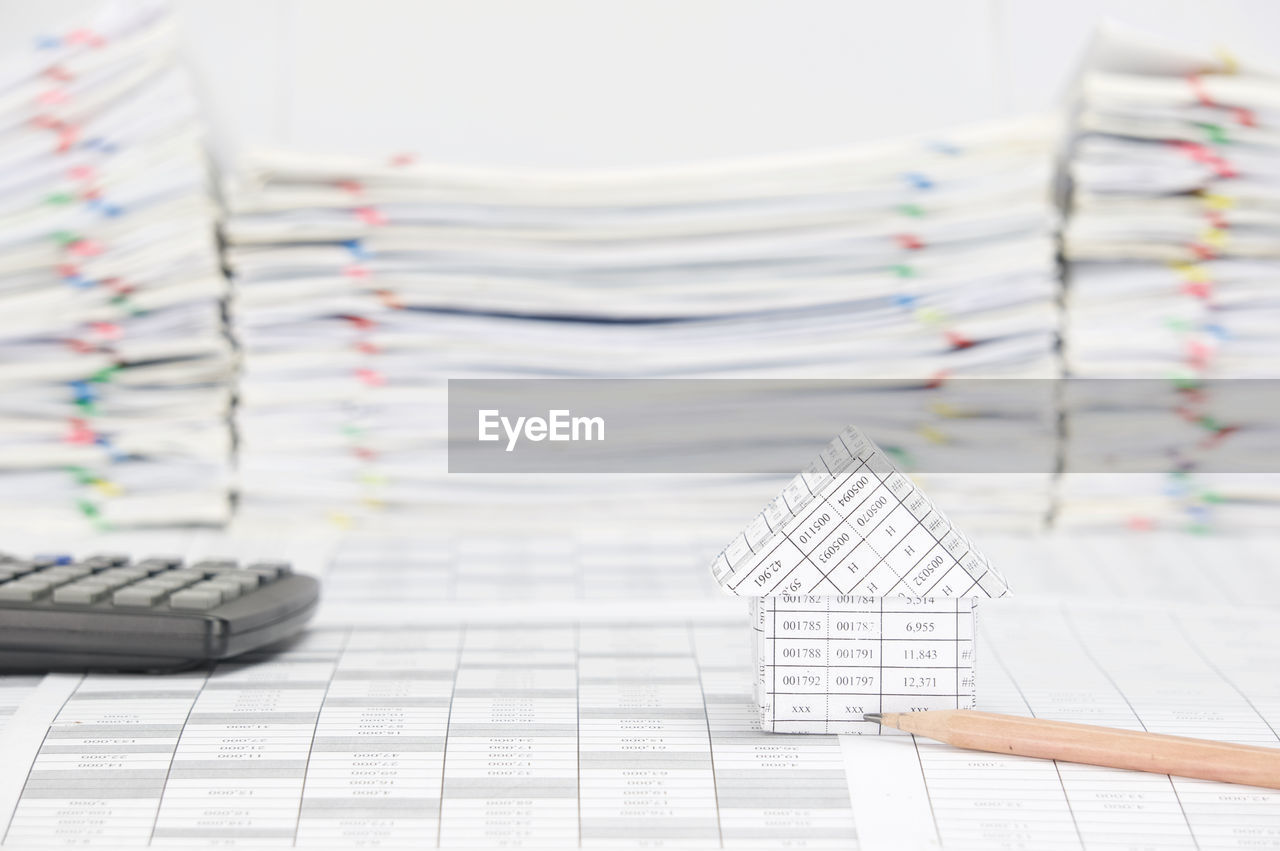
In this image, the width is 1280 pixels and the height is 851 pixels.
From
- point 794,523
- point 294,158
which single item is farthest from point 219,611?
point 294,158

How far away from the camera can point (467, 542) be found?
941 millimetres

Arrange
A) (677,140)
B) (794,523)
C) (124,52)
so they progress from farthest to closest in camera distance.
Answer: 1. (677,140)
2. (124,52)
3. (794,523)

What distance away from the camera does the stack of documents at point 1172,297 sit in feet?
3.00

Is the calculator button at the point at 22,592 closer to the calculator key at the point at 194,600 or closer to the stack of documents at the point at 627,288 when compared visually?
the calculator key at the point at 194,600

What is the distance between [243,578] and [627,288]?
391 millimetres

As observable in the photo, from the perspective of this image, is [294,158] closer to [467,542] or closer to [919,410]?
[467,542]

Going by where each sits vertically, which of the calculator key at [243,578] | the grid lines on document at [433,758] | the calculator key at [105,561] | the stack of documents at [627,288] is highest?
the stack of documents at [627,288]

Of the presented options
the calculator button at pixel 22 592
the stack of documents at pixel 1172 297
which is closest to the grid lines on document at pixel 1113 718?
the stack of documents at pixel 1172 297

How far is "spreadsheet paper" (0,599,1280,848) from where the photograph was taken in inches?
18.8

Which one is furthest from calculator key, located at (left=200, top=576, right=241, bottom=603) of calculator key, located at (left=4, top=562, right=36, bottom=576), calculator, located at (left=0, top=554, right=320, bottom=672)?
calculator key, located at (left=4, top=562, right=36, bottom=576)

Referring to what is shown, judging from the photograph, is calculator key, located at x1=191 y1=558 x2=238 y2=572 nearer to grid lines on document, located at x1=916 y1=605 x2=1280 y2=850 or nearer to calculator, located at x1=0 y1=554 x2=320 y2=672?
calculator, located at x1=0 y1=554 x2=320 y2=672

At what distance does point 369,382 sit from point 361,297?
0.07 meters

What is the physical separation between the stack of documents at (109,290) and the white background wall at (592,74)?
0.13 m

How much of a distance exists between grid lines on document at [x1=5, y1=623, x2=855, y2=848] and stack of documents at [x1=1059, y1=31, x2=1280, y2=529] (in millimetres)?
442
